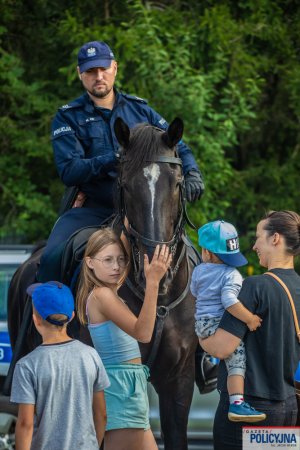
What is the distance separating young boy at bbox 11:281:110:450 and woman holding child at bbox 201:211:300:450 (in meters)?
0.64

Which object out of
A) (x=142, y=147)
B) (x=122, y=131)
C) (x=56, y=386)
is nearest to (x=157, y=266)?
(x=56, y=386)

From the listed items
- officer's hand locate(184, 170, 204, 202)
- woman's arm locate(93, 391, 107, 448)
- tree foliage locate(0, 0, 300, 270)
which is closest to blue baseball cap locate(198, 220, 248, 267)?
woman's arm locate(93, 391, 107, 448)

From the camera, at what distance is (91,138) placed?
783 cm

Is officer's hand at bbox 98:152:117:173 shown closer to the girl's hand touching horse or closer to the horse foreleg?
the girl's hand touching horse

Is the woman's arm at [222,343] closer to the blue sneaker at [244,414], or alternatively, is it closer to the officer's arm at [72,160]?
the blue sneaker at [244,414]

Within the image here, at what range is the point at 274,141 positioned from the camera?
17406 millimetres

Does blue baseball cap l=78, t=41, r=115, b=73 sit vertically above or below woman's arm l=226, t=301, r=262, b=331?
above

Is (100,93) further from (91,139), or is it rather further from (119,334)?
(119,334)

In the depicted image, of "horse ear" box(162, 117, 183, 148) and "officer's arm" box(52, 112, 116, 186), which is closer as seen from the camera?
"horse ear" box(162, 117, 183, 148)

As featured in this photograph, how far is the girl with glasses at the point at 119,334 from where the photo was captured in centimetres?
593

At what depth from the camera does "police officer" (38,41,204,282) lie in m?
7.73

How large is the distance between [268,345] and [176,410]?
195 centimetres

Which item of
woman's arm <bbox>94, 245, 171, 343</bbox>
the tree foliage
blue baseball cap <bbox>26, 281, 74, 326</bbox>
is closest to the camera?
blue baseball cap <bbox>26, 281, 74, 326</bbox>

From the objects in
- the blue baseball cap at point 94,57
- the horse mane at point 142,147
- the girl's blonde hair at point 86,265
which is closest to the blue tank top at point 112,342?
the girl's blonde hair at point 86,265
